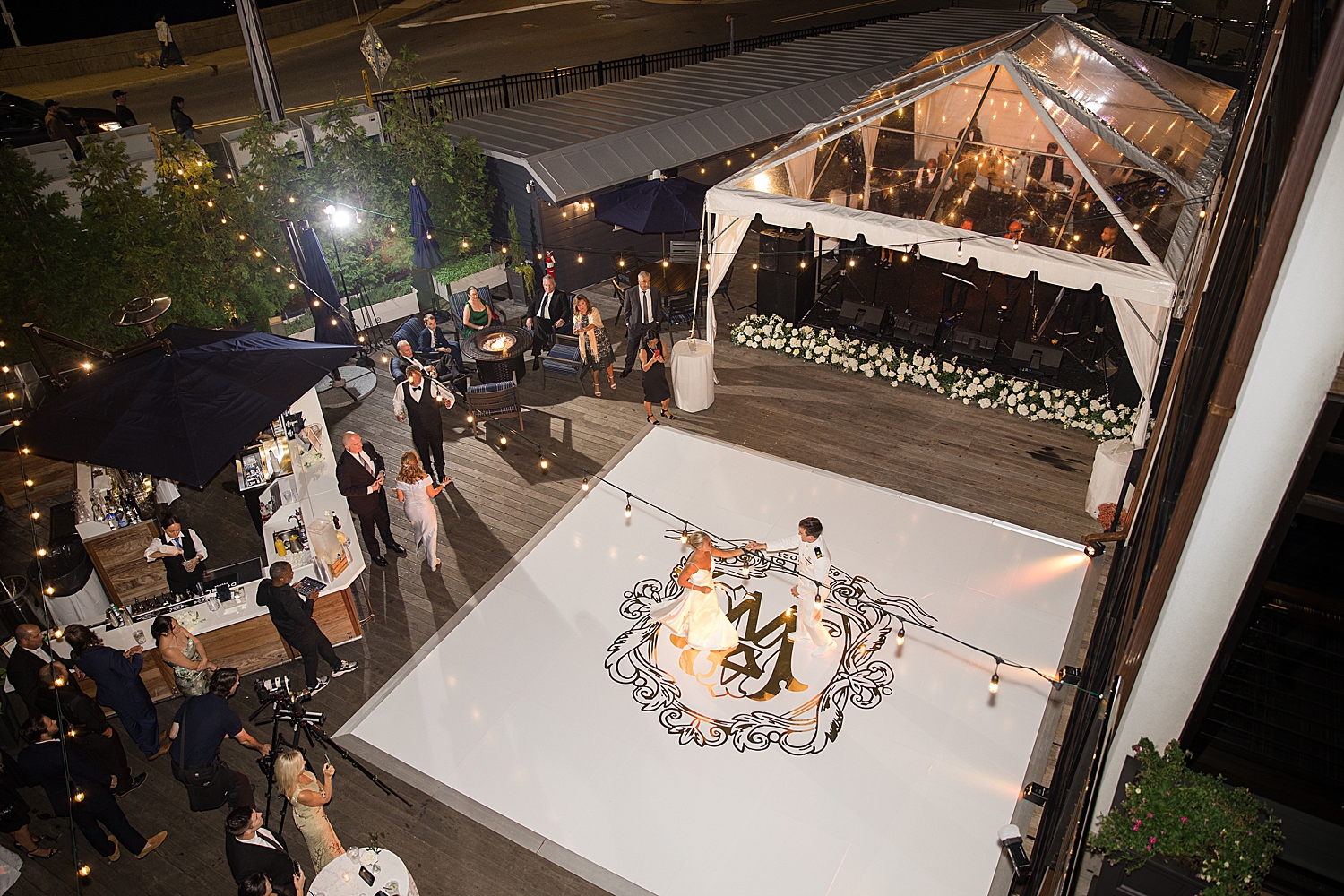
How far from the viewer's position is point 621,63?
20328 millimetres

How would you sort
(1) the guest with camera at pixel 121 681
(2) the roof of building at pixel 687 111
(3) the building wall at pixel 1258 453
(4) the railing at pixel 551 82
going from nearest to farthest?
(3) the building wall at pixel 1258 453, (1) the guest with camera at pixel 121 681, (2) the roof of building at pixel 687 111, (4) the railing at pixel 551 82

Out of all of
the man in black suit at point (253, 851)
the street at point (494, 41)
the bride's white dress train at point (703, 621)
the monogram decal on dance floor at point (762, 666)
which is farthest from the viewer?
the street at point (494, 41)

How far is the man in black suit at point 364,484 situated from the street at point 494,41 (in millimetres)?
12326

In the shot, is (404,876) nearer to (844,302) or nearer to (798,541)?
(798,541)

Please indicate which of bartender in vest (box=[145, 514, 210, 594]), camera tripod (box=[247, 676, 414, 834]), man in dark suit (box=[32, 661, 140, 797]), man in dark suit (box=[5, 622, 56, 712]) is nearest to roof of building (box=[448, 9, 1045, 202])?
bartender in vest (box=[145, 514, 210, 594])

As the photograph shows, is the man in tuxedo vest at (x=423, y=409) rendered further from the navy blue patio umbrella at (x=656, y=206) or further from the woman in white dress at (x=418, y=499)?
A: the navy blue patio umbrella at (x=656, y=206)

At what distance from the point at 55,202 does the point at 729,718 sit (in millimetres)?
9542

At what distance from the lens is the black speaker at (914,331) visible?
11.2 m

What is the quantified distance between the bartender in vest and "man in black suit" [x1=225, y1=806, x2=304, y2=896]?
9.49 feet

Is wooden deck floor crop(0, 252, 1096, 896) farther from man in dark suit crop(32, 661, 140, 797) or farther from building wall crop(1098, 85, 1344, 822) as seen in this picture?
building wall crop(1098, 85, 1344, 822)

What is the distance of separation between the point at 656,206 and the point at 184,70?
55.9ft

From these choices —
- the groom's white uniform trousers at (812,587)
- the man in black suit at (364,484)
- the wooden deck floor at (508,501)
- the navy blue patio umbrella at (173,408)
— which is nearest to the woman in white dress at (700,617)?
the groom's white uniform trousers at (812,587)

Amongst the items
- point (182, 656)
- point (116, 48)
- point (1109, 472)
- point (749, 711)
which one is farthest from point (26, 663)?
point (116, 48)

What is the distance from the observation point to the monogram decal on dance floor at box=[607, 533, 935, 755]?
6.50 metres
